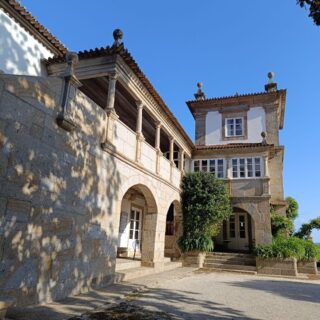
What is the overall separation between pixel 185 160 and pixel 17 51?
1002 centimetres

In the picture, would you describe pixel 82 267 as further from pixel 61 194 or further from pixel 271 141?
pixel 271 141

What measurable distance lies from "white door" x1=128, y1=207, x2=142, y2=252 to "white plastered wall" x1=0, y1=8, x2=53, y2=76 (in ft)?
22.7

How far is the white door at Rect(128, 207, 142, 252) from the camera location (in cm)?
1255

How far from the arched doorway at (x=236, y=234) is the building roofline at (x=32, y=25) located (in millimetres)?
12001

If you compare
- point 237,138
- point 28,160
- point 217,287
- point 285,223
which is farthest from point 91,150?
point 237,138

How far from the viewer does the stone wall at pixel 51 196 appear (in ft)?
14.5

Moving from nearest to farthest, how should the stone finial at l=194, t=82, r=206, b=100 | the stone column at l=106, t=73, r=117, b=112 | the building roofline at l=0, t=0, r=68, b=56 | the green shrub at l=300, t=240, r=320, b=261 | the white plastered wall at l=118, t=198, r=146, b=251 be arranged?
the stone column at l=106, t=73, r=117, b=112, the building roofline at l=0, t=0, r=68, b=56, the white plastered wall at l=118, t=198, r=146, b=251, the green shrub at l=300, t=240, r=320, b=261, the stone finial at l=194, t=82, r=206, b=100

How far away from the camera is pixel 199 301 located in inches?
237

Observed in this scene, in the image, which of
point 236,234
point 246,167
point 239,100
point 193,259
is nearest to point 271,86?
point 239,100

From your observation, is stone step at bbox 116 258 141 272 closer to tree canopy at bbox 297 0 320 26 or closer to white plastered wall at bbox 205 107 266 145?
tree canopy at bbox 297 0 320 26

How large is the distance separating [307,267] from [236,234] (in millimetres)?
3983

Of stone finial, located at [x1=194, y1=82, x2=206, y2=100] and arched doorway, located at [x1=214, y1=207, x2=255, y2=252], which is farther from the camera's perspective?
stone finial, located at [x1=194, y1=82, x2=206, y2=100]

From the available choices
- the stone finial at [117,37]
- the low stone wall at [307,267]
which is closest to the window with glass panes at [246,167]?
the low stone wall at [307,267]

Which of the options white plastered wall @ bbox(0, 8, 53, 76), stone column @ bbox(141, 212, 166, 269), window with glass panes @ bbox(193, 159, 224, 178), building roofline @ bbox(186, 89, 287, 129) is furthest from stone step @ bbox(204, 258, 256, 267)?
white plastered wall @ bbox(0, 8, 53, 76)
